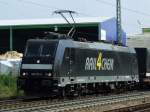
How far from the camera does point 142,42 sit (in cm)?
3781

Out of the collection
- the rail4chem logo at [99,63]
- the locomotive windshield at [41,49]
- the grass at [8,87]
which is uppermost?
the locomotive windshield at [41,49]

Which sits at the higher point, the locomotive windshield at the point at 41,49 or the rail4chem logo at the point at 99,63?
the locomotive windshield at the point at 41,49

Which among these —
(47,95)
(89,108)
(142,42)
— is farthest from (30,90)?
(142,42)

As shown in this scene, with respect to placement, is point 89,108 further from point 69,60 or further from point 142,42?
point 142,42

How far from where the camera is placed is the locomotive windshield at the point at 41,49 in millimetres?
25484

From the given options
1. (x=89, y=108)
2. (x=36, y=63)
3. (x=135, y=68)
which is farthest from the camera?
(x=135, y=68)

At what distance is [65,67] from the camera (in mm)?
25500

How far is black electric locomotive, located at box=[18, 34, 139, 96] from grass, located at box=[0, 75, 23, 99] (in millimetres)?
3764

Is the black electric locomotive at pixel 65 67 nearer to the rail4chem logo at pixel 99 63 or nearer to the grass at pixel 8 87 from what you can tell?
the rail4chem logo at pixel 99 63

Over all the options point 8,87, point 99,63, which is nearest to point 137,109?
point 99,63

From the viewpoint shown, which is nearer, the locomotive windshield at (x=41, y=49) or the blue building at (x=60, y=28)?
the locomotive windshield at (x=41, y=49)

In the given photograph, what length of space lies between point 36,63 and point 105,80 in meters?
6.11

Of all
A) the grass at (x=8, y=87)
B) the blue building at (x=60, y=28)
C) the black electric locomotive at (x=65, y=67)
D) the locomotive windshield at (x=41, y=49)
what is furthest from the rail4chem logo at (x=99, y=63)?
the blue building at (x=60, y=28)

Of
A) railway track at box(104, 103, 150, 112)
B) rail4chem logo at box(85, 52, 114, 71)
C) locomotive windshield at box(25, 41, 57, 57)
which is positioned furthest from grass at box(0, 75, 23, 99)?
railway track at box(104, 103, 150, 112)
